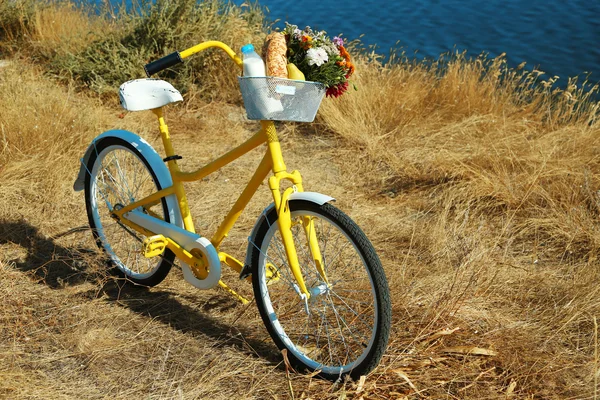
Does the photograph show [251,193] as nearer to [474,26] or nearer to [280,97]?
[280,97]

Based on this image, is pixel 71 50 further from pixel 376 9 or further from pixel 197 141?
pixel 376 9

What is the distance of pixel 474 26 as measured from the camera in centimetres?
1141

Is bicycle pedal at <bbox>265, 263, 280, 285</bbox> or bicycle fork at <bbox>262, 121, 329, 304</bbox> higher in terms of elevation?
bicycle fork at <bbox>262, 121, 329, 304</bbox>

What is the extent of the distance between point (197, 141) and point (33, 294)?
252 centimetres

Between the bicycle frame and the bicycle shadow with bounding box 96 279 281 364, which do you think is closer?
the bicycle frame

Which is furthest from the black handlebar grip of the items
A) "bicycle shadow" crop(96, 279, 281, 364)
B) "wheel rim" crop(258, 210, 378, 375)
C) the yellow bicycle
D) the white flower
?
"bicycle shadow" crop(96, 279, 281, 364)

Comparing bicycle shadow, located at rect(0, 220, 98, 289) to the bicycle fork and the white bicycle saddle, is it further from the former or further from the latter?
the bicycle fork

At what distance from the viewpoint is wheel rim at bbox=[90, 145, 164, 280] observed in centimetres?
376

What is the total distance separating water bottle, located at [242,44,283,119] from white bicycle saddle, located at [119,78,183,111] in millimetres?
674

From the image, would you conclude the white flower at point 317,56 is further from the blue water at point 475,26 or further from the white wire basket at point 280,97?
the blue water at point 475,26

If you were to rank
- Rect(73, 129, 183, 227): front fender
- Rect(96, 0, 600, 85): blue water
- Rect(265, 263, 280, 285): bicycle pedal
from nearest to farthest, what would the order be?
Rect(265, 263, 280, 285): bicycle pedal → Rect(73, 129, 183, 227): front fender → Rect(96, 0, 600, 85): blue water

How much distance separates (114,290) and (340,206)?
1.71 m

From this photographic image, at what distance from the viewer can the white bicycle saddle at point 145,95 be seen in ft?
10.6

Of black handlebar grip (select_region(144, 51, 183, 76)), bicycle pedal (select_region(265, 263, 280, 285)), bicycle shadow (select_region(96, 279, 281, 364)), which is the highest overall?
black handlebar grip (select_region(144, 51, 183, 76))
